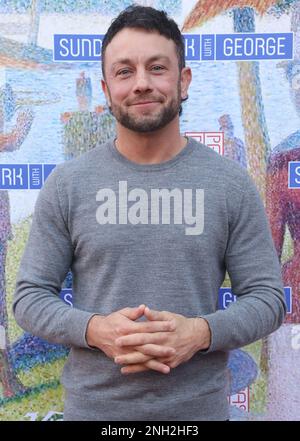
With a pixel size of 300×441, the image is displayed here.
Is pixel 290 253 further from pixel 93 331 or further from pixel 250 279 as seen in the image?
pixel 93 331

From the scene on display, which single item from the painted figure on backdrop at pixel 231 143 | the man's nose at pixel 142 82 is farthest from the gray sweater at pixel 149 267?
the painted figure on backdrop at pixel 231 143

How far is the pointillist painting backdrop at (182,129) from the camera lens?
1997 millimetres

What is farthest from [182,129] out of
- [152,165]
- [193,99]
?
[152,165]

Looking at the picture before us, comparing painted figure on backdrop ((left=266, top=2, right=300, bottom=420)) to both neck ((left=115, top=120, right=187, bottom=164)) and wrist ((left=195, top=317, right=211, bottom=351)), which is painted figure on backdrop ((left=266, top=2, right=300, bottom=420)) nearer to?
neck ((left=115, top=120, right=187, bottom=164))

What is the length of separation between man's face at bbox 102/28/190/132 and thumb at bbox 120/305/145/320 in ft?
1.66

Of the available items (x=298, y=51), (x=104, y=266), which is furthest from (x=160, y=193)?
(x=298, y=51)

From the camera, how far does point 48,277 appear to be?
1492mm

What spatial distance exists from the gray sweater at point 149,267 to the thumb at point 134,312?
0.09m

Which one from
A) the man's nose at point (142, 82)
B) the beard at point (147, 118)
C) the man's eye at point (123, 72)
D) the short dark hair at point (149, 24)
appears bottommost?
the beard at point (147, 118)

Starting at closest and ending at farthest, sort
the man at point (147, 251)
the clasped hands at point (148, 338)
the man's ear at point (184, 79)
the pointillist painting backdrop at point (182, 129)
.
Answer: the clasped hands at point (148, 338), the man at point (147, 251), the man's ear at point (184, 79), the pointillist painting backdrop at point (182, 129)

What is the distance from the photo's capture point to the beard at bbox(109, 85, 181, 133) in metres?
1.47

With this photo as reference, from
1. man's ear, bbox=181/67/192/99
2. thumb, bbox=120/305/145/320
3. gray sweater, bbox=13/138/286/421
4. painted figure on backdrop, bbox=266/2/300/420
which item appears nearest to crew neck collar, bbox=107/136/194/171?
gray sweater, bbox=13/138/286/421

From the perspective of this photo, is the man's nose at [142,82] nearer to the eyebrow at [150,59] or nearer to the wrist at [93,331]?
the eyebrow at [150,59]

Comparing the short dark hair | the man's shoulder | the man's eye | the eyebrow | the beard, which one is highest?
the short dark hair
